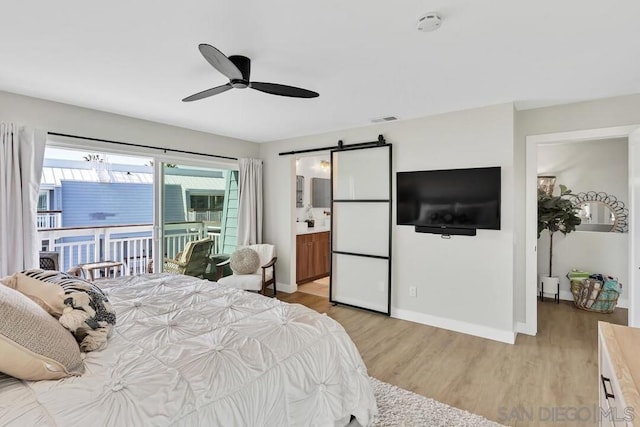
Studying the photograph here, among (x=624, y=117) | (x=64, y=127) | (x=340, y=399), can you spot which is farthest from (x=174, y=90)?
(x=624, y=117)

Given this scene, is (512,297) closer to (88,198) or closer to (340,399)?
(340,399)

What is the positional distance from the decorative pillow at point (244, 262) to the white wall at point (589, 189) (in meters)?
4.35

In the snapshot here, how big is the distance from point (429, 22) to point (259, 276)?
3572mm

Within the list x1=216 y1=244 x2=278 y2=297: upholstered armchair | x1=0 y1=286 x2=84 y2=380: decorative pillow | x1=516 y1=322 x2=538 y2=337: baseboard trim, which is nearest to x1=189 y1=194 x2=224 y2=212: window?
x1=216 y1=244 x2=278 y2=297: upholstered armchair

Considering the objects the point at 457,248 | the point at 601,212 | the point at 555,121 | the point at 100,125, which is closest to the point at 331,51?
the point at 457,248

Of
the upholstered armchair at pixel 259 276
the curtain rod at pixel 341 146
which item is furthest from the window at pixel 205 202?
the curtain rod at pixel 341 146

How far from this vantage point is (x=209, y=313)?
78.7 inches

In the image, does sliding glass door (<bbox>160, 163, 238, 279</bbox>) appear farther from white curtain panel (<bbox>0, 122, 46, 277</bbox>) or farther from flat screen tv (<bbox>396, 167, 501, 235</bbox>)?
flat screen tv (<bbox>396, 167, 501, 235</bbox>)

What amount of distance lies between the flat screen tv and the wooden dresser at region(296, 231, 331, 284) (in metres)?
Answer: 2.07

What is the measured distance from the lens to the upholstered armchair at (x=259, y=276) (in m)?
4.29

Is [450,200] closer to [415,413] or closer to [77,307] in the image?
[415,413]

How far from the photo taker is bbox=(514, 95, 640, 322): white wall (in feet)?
9.96

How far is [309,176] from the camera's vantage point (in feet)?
20.1

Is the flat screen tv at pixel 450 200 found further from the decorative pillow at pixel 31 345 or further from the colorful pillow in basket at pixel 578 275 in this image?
the decorative pillow at pixel 31 345
